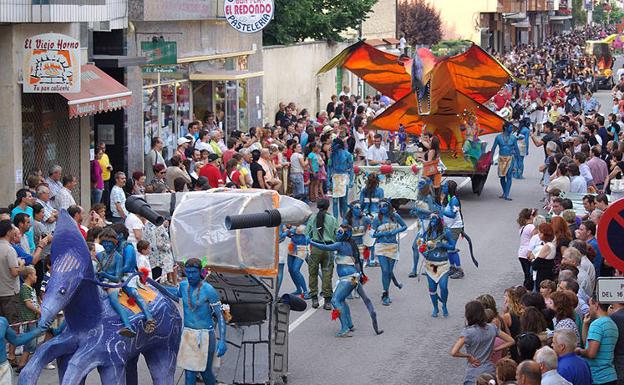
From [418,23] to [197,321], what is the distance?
52.2 metres

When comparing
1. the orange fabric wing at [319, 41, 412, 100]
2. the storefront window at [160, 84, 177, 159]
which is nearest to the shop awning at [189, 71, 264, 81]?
the storefront window at [160, 84, 177, 159]

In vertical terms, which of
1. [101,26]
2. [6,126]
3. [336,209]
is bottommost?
[336,209]

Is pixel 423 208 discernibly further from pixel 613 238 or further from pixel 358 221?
pixel 613 238

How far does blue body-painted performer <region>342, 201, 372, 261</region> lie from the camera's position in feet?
58.5

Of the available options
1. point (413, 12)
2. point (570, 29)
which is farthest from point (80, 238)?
point (570, 29)

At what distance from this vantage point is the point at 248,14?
29.1 m

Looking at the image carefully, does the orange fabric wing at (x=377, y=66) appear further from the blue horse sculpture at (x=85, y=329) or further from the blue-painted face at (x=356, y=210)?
the blue horse sculpture at (x=85, y=329)

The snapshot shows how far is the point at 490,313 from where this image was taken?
1218 cm

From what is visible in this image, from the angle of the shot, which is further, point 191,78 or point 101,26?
point 191,78

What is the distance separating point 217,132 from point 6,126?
6.55 metres

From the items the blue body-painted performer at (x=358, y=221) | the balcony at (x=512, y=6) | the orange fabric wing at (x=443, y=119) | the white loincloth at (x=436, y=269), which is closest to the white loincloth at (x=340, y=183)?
the orange fabric wing at (x=443, y=119)

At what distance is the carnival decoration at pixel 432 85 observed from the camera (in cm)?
2802

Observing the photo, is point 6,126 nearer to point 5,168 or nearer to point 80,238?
point 5,168

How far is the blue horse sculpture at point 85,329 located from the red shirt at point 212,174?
1018cm
